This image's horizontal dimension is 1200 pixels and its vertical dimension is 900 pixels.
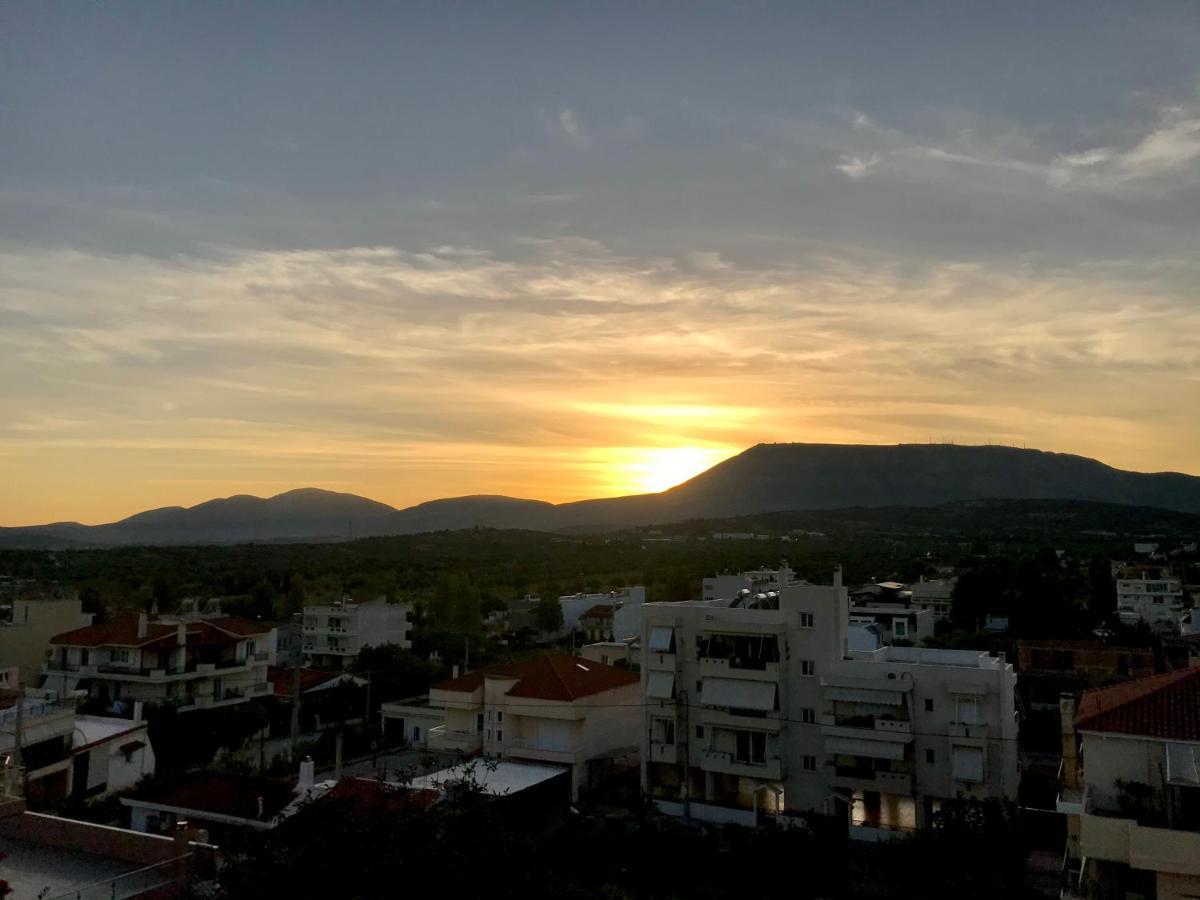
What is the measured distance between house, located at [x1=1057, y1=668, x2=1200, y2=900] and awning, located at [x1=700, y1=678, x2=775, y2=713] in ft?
37.3

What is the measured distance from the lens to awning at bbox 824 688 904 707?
25.7 m

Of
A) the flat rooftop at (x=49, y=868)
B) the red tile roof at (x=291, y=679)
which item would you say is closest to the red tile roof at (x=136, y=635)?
the red tile roof at (x=291, y=679)

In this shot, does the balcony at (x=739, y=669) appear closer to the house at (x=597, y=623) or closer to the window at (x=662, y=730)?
the window at (x=662, y=730)

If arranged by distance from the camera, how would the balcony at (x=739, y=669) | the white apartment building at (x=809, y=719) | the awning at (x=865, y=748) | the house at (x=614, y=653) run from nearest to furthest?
1. the white apartment building at (x=809, y=719)
2. the awning at (x=865, y=748)
3. the balcony at (x=739, y=669)
4. the house at (x=614, y=653)

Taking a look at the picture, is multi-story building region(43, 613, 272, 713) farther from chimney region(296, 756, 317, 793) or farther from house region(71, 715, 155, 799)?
chimney region(296, 756, 317, 793)

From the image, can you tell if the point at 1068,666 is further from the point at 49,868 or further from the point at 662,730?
the point at 49,868

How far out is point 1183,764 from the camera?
1410cm

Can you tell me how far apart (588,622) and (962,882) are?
136 feet

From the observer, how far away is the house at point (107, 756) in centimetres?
2614

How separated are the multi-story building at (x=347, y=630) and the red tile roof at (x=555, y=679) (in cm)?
2282

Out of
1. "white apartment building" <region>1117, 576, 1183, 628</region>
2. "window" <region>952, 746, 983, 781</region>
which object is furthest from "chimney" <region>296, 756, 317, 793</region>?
"white apartment building" <region>1117, 576, 1183, 628</region>

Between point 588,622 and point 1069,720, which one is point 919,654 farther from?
point 588,622

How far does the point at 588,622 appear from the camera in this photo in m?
62.0

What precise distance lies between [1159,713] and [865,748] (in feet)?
37.1
